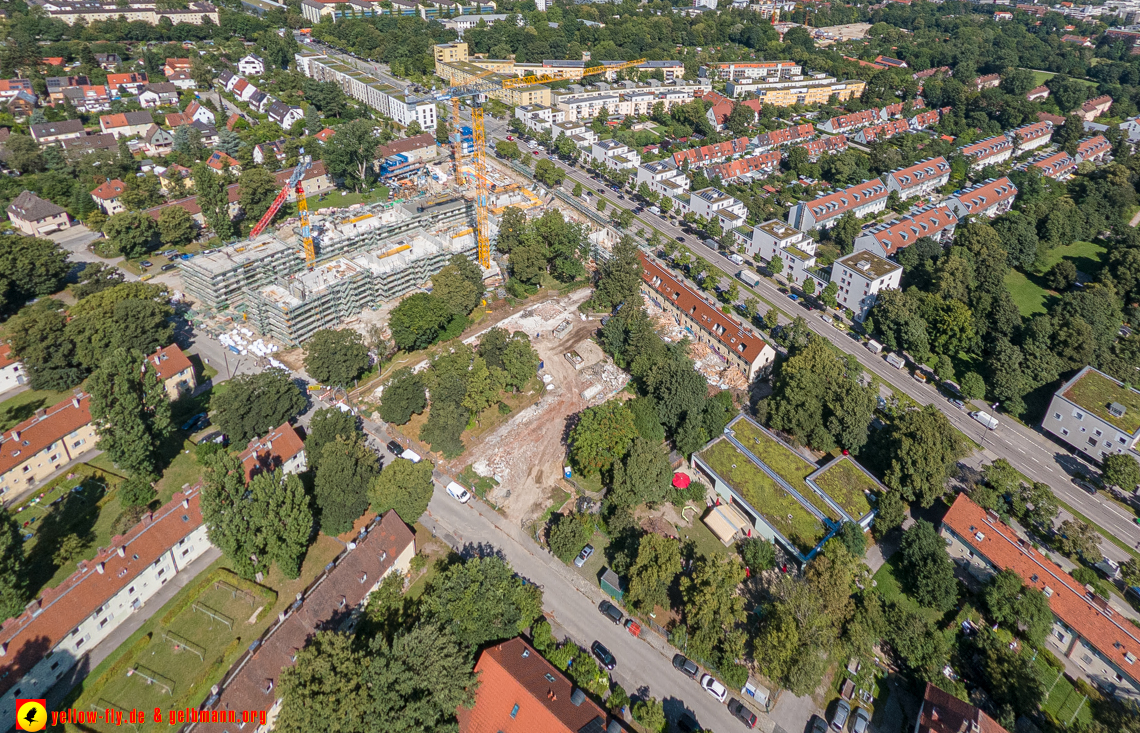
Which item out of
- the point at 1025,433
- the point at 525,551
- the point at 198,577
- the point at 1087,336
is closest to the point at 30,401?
the point at 198,577

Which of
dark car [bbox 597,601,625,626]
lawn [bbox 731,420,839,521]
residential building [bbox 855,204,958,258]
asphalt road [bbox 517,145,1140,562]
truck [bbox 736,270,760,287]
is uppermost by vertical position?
residential building [bbox 855,204,958,258]

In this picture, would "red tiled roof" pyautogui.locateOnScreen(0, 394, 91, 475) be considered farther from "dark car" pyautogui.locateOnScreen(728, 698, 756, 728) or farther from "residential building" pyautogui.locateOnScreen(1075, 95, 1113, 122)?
"residential building" pyautogui.locateOnScreen(1075, 95, 1113, 122)

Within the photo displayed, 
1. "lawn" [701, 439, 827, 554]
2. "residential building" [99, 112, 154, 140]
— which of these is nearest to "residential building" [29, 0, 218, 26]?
"residential building" [99, 112, 154, 140]

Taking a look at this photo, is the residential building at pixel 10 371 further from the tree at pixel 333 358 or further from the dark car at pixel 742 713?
the dark car at pixel 742 713

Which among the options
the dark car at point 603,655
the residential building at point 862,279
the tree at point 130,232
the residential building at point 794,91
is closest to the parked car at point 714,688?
the dark car at point 603,655

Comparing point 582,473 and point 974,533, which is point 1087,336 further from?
point 582,473

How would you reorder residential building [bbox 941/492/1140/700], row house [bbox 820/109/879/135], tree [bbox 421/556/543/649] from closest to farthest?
tree [bbox 421/556/543/649]
residential building [bbox 941/492/1140/700]
row house [bbox 820/109/879/135]
